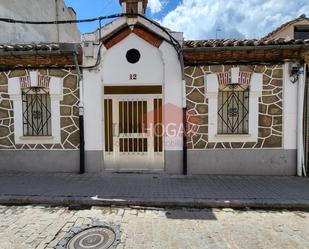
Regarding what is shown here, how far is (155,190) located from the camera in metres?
5.80

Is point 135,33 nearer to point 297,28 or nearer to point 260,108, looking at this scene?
point 260,108

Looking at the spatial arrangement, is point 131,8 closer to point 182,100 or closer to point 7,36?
point 182,100

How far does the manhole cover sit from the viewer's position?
3.59 meters

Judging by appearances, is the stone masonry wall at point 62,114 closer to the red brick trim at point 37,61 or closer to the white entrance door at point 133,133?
the red brick trim at point 37,61

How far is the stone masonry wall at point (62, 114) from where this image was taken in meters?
7.19

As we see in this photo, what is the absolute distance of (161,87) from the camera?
723 cm

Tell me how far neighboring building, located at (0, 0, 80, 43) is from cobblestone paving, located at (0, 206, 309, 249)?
24.8 feet

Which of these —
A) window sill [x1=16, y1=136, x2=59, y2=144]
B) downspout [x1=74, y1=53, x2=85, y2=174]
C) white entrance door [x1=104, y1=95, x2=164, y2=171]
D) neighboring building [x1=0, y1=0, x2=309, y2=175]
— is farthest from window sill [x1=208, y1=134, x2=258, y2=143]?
window sill [x1=16, y1=136, x2=59, y2=144]

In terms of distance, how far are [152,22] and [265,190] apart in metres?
5.44

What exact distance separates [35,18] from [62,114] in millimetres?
6937

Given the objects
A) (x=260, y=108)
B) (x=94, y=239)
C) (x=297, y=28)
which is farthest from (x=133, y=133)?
(x=297, y=28)

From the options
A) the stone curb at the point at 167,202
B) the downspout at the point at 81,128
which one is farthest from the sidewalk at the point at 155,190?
the downspout at the point at 81,128

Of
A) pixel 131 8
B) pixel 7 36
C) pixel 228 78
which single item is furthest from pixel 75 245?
pixel 7 36

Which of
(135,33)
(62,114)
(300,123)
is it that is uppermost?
(135,33)
